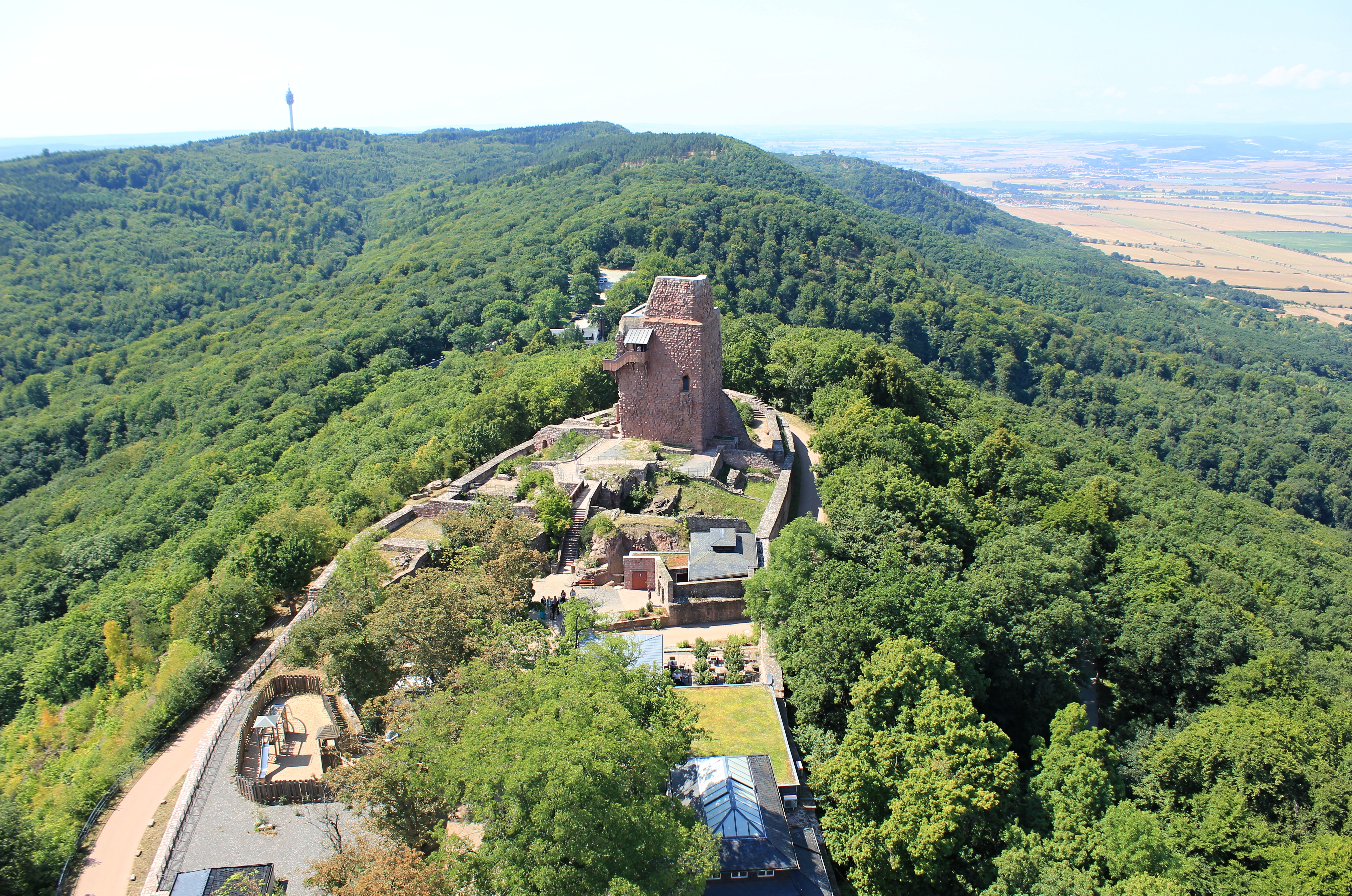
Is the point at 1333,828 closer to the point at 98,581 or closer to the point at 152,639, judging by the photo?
the point at 152,639

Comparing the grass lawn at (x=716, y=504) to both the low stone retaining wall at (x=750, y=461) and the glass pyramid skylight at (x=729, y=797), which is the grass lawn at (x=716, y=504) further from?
the glass pyramid skylight at (x=729, y=797)

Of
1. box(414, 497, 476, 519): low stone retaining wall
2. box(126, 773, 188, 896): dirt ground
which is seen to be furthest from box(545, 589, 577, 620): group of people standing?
box(126, 773, 188, 896): dirt ground

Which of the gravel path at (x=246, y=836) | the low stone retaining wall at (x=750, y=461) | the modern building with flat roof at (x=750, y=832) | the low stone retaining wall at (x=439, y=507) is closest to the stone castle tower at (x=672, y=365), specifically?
the low stone retaining wall at (x=750, y=461)

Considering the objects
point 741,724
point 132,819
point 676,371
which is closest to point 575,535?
point 676,371

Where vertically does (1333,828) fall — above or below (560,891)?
below

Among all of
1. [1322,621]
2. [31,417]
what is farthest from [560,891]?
[31,417]

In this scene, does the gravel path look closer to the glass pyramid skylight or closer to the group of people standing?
the glass pyramid skylight

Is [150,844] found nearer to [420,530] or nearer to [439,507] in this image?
[420,530]
